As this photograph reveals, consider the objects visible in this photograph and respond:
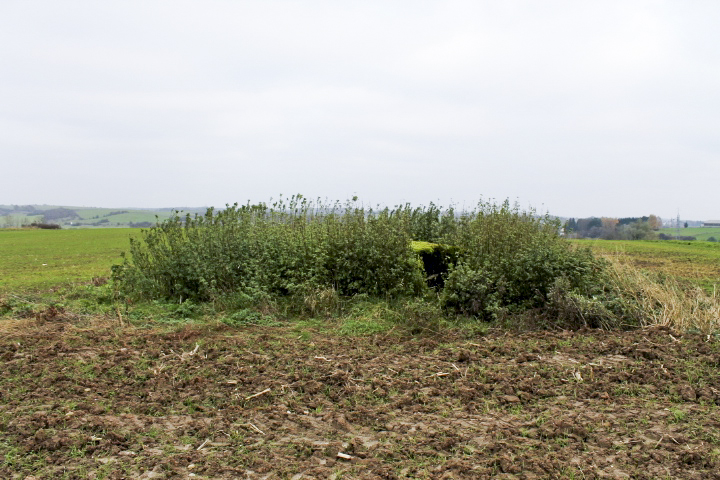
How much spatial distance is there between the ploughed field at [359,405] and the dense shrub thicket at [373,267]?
37.7 inches

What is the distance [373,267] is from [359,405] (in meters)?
4.53

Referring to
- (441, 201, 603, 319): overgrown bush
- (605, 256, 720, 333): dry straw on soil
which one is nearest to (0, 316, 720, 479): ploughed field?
(605, 256, 720, 333): dry straw on soil

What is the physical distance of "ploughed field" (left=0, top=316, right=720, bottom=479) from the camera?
3.65 m

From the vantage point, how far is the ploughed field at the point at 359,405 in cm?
365

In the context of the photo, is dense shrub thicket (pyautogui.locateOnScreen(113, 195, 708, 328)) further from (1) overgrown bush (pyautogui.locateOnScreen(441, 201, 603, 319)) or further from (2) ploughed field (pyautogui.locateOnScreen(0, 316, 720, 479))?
(2) ploughed field (pyautogui.locateOnScreen(0, 316, 720, 479))

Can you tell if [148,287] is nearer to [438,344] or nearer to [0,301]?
Answer: [0,301]

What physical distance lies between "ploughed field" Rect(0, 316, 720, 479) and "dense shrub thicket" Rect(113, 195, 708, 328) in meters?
0.96

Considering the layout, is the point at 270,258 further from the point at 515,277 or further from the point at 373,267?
the point at 515,277

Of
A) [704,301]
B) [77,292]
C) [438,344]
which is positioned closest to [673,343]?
[704,301]

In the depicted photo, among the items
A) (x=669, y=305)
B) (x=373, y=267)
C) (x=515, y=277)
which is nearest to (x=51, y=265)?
(x=373, y=267)

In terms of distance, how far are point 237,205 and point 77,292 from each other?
11.0 ft

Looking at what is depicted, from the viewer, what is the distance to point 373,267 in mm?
9070

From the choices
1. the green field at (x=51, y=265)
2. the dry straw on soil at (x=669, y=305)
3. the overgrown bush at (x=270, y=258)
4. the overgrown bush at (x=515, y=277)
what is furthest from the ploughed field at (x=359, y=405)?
the green field at (x=51, y=265)

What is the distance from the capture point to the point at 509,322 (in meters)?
7.38
